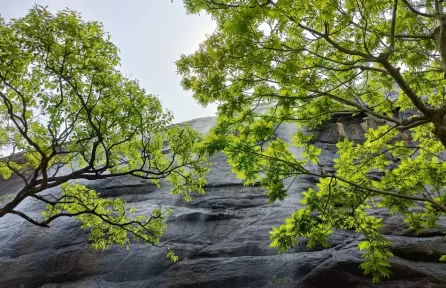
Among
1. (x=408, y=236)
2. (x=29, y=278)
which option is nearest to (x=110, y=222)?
(x=29, y=278)

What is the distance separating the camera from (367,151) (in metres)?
8.38

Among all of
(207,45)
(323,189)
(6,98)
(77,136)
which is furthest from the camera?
(77,136)

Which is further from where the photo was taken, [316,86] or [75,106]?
[75,106]

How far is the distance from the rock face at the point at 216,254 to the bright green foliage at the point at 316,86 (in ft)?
9.76

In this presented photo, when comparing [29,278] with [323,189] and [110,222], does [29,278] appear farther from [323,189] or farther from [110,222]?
[323,189]

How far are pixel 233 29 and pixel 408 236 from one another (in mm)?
9788

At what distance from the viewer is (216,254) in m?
11.7

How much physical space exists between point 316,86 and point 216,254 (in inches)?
308

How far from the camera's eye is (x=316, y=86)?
246 inches

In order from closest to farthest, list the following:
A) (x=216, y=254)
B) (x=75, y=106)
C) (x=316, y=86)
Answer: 1. (x=316, y=86)
2. (x=75, y=106)
3. (x=216, y=254)

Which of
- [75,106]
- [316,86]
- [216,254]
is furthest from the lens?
[216,254]

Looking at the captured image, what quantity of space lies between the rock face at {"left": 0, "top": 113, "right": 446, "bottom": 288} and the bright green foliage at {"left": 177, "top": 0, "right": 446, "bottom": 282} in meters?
2.97

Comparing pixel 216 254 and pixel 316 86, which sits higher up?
pixel 316 86

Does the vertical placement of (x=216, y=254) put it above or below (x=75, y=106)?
below
